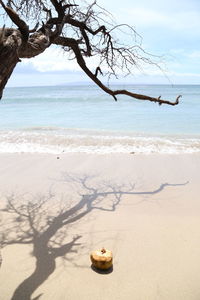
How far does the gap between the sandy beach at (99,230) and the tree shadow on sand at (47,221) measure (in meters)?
0.01

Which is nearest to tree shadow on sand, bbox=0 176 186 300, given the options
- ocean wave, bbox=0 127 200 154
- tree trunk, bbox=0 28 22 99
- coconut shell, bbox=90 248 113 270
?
coconut shell, bbox=90 248 113 270

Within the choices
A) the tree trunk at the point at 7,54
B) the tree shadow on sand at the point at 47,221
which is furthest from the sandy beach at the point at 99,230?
the tree trunk at the point at 7,54

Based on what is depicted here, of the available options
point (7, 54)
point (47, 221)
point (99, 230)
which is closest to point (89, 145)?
point (47, 221)

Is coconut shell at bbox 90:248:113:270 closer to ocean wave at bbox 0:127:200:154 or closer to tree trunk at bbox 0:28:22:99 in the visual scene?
tree trunk at bbox 0:28:22:99

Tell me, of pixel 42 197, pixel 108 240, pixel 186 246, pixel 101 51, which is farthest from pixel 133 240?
pixel 101 51

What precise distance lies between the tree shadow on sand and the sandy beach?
0.04ft

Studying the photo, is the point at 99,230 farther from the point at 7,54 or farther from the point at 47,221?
the point at 7,54

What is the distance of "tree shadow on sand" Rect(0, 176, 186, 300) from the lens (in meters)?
2.91

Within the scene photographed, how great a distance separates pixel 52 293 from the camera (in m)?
2.59

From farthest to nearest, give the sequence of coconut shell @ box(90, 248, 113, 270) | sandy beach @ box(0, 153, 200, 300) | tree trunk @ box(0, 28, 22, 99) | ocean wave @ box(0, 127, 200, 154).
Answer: ocean wave @ box(0, 127, 200, 154)
coconut shell @ box(90, 248, 113, 270)
sandy beach @ box(0, 153, 200, 300)
tree trunk @ box(0, 28, 22, 99)

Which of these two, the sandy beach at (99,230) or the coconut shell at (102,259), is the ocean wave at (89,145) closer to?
the sandy beach at (99,230)

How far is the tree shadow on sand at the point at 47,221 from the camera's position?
2.91 m

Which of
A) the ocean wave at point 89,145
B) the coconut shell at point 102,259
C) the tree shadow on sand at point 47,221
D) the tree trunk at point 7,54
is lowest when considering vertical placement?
the tree shadow on sand at point 47,221

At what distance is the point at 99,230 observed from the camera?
3656mm
